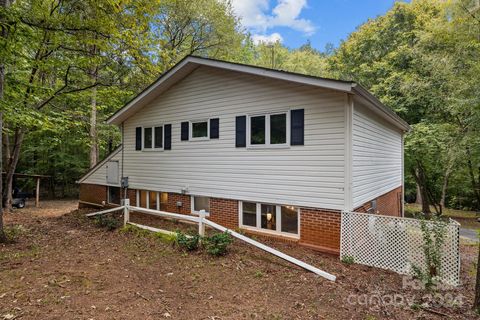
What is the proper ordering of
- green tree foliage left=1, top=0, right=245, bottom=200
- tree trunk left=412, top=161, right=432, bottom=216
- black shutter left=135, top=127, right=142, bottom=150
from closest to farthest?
green tree foliage left=1, top=0, right=245, bottom=200 < black shutter left=135, top=127, right=142, bottom=150 < tree trunk left=412, top=161, right=432, bottom=216

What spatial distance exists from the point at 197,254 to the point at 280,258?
198cm

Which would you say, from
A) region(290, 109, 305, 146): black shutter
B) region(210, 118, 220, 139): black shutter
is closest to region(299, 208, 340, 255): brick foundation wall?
region(290, 109, 305, 146): black shutter

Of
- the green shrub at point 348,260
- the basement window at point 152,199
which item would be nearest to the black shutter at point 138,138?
the basement window at point 152,199

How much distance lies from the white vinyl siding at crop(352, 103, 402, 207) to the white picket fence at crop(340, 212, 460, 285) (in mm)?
709

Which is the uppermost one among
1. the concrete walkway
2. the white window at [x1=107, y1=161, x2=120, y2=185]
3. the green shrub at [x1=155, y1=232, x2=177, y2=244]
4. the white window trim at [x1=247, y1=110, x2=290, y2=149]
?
the white window trim at [x1=247, y1=110, x2=290, y2=149]

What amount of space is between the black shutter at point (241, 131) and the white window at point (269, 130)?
14 cm

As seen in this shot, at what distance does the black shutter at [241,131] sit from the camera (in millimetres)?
8156

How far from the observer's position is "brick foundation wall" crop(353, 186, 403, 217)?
827 cm

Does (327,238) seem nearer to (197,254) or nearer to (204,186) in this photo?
(197,254)

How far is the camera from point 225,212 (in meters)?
8.71

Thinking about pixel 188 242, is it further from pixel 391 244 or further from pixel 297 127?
pixel 391 244

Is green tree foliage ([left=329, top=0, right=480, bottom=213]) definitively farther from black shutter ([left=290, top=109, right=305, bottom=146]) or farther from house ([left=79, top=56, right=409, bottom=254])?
black shutter ([left=290, top=109, right=305, bottom=146])

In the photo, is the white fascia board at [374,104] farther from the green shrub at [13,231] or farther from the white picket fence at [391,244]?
the green shrub at [13,231]

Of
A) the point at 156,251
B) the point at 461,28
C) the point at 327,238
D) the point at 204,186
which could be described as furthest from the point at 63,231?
the point at 461,28
